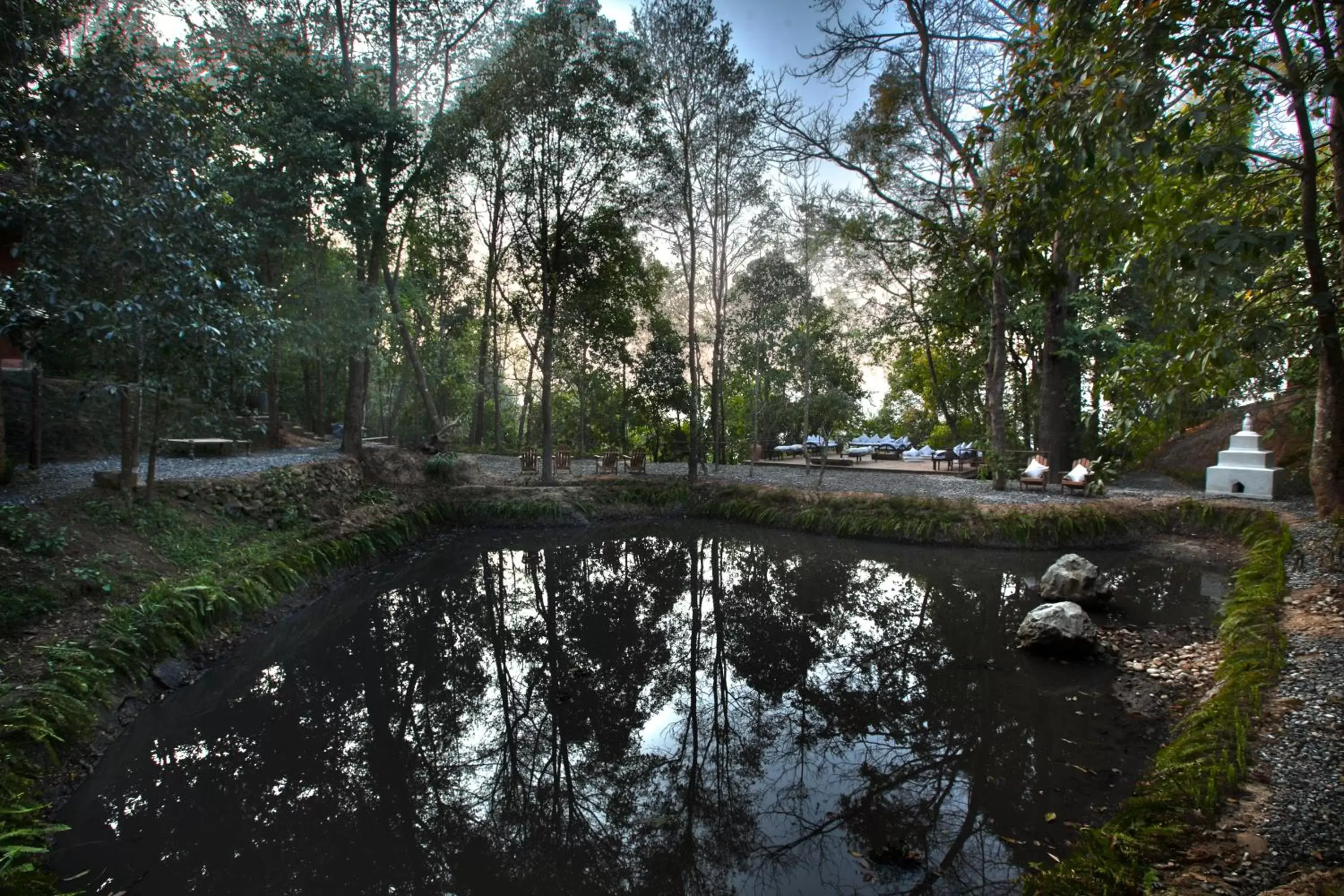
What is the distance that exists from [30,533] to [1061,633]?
9446mm

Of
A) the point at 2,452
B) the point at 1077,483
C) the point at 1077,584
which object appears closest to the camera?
the point at 1077,584

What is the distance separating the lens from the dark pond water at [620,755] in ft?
10.9

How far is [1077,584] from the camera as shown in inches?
279

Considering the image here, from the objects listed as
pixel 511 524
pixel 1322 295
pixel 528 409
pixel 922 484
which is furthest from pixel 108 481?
pixel 528 409

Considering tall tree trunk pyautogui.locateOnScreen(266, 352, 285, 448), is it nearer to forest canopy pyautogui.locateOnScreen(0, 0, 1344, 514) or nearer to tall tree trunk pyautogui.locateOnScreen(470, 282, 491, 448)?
forest canopy pyautogui.locateOnScreen(0, 0, 1344, 514)

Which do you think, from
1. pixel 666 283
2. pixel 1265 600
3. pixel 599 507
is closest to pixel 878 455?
pixel 666 283

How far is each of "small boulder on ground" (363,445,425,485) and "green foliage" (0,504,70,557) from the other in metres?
5.97

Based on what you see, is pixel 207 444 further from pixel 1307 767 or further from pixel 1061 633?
pixel 1307 767

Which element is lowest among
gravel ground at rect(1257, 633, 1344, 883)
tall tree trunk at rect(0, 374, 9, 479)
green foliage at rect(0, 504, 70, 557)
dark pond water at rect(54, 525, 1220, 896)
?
dark pond water at rect(54, 525, 1220, 896)

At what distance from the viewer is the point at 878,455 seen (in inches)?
787

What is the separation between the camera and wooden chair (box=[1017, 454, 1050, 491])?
11855 millimetres

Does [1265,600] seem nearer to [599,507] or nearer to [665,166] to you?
[599,507]

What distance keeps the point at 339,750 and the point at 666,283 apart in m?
17.8

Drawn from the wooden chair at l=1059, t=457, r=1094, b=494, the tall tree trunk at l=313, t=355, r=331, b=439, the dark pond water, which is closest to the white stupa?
the wooden chair at l=1059, t=457, r=1094, b=494
